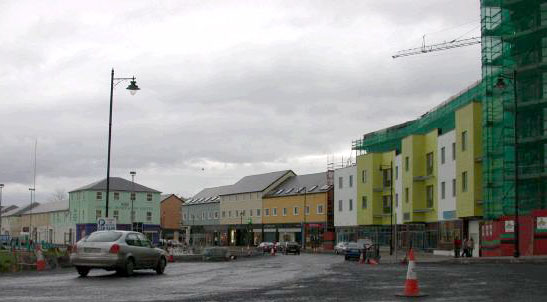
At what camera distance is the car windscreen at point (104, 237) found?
75.7 feet

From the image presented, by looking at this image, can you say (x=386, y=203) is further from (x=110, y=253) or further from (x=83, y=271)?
(x=110, y=253)

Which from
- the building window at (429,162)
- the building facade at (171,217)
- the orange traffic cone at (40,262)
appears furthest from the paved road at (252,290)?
the building facade at (171,217)

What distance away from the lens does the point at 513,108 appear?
177 feet

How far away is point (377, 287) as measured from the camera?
18.7 m

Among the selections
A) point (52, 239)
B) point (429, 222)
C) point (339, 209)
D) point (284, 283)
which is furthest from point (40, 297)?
point (52, 239)

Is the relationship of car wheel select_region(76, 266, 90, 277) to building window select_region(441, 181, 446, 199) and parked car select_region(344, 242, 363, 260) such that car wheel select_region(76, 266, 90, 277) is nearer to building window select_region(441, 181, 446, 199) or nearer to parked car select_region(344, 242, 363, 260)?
parked car select_region(344, 242, 363, 260)

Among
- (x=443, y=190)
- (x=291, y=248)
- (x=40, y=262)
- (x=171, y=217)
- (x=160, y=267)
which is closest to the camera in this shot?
(x=160, y=267)

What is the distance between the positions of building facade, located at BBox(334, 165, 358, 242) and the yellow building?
103 inches

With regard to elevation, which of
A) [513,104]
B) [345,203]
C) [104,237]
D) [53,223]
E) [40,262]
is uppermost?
[513,104]

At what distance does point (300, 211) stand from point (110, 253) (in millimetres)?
84636

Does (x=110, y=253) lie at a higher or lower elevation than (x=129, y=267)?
higher

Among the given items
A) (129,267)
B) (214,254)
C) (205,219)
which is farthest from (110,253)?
(205,219)

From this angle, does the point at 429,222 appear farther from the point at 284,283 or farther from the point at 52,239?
the point at 52,239

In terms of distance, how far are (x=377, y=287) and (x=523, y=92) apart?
40550 mm
